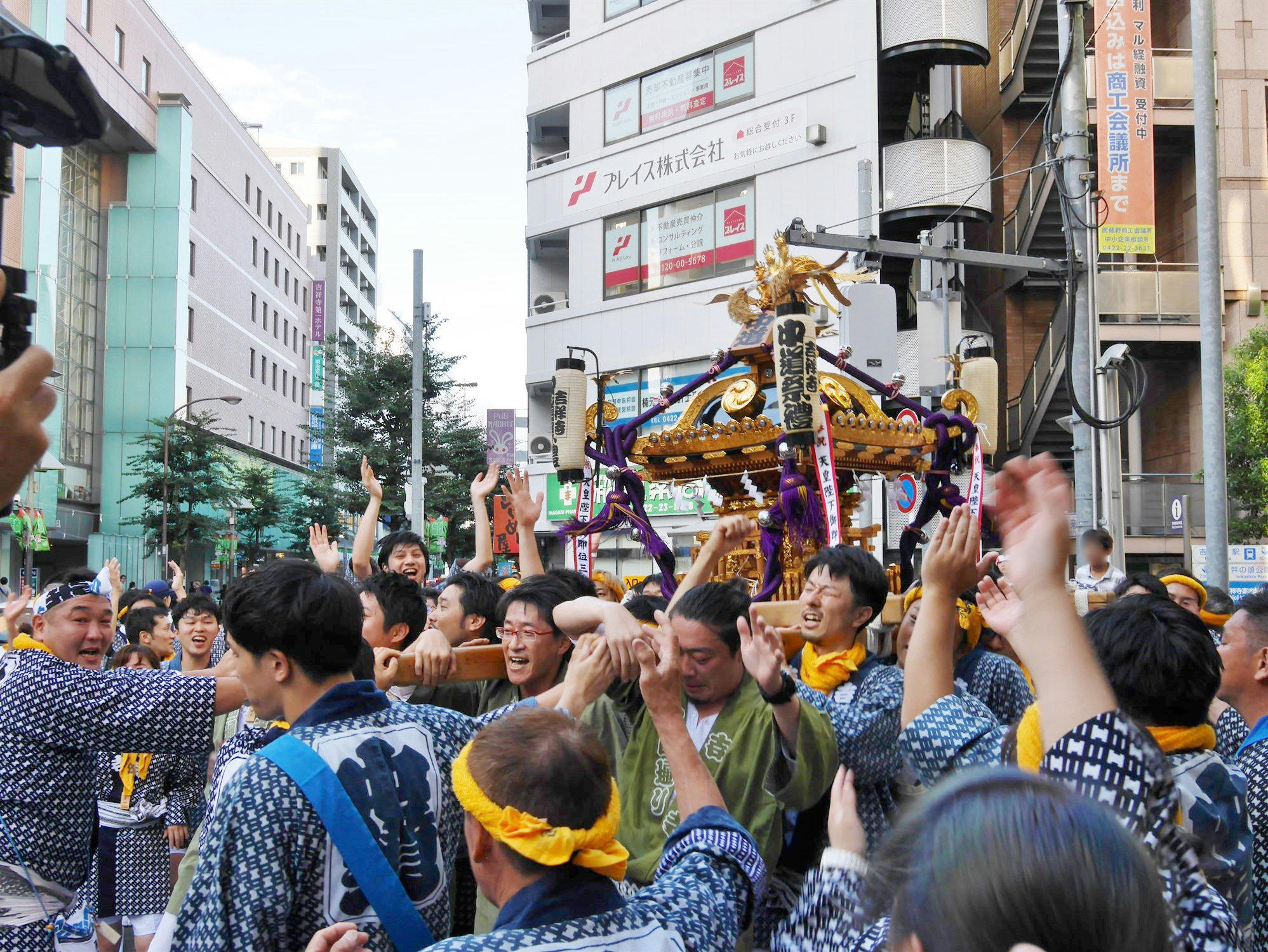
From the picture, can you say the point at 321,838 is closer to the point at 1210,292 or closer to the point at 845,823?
the point at 845,823

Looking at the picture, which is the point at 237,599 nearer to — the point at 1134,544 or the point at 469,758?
the point at 469,758

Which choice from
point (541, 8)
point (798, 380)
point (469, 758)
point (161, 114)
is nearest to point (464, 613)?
point (469, 758)

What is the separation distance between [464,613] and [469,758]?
117 inches

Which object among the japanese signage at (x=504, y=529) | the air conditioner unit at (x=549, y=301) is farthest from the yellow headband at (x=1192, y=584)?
the air conditioner unit at (x=549, y=301)

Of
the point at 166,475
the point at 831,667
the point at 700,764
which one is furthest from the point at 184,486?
the point at 700,764

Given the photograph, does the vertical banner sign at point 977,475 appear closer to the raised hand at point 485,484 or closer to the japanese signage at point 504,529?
the raised hand at point 485,484

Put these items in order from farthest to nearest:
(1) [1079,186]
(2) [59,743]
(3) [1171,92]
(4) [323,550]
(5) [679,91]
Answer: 1. (5) [679,91]
2. (3) [1171,92]
3. (1) [1079,186]
4. (4) [323,550]
5. (2) [59,743]

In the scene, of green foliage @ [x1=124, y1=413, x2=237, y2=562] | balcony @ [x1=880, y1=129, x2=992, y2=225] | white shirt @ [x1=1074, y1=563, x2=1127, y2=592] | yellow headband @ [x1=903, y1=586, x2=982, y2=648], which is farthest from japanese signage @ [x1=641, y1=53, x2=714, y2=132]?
yellow headband @ [x1=903, y1=586, x2=982, y2=648]

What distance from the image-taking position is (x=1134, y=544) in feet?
59.4

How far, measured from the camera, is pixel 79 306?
37062 mm

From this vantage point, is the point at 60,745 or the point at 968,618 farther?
the point at 968,618

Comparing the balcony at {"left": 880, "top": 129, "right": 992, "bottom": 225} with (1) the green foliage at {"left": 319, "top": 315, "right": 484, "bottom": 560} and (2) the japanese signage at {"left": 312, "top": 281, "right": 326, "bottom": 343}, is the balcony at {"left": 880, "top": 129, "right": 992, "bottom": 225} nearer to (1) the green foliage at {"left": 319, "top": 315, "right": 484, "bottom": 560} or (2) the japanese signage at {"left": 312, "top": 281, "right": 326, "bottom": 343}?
(1) the green foliage at {"left": 319, "top": 315, "right": 484, "bottom": 560}

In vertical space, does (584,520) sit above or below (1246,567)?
above

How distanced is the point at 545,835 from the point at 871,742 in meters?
1.64
